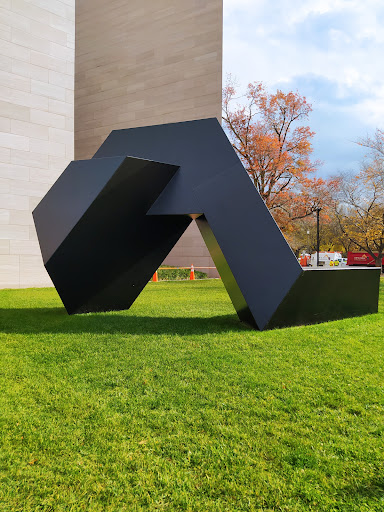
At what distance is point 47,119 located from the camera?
18.8 m

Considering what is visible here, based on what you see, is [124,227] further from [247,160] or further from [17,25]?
[247,160]

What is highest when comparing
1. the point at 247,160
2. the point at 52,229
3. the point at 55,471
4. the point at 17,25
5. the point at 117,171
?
the point at 17,25

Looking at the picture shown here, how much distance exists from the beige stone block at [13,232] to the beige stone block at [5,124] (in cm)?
379

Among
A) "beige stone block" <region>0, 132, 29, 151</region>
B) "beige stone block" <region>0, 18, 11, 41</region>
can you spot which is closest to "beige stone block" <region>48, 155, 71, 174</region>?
"beige stone block" <region>0, 132, 29, 151</region>

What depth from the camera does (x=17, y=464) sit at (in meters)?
3.27

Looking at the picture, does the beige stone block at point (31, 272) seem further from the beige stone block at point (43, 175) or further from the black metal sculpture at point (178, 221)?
the black metal sculpture at point (178, 221)

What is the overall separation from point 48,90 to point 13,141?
2.92 metres

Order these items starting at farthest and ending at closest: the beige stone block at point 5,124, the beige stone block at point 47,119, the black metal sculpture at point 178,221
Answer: the beige stone block at point 47,119 < the beige stone block at point 5,124 < the black metal sculpture at point 178,221

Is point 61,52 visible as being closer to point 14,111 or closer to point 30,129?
point 14,111

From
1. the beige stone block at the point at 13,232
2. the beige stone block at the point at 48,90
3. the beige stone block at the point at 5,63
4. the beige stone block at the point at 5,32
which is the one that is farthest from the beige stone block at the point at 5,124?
the beige stone block at the point at 13,232

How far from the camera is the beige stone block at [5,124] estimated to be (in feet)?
57.2

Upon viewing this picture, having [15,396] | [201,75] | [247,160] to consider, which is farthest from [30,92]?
[15,396]

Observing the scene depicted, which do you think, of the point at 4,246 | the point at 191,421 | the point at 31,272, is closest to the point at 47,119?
the point at 4,246

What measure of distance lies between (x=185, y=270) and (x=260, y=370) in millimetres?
20000
